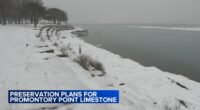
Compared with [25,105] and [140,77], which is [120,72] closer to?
[140,77]

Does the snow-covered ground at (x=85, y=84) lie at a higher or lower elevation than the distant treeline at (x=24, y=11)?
lower

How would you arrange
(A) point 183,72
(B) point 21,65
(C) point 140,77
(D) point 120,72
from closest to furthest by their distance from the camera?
(B) point 21,65 → (C) point 140,77 → (D) point 120,72 → (A) point 183,72

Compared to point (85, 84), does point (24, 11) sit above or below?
above

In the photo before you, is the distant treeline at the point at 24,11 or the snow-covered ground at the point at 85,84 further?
the distant treeline at the point at 24,11

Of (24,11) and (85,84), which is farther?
(24,11)

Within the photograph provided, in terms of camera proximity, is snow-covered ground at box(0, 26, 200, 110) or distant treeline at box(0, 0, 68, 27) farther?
distant treeline at box(0, 0, 68, 27)

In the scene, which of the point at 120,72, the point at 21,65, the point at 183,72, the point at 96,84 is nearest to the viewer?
the point at 96,84

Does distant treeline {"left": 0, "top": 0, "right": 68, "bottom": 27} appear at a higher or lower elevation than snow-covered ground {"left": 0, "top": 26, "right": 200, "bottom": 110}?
higher

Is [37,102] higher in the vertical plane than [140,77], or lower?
higher

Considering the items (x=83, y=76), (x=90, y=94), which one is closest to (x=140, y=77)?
(x=83, y=76)

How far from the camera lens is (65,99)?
4.78 m

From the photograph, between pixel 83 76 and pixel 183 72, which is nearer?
pixel 83 76

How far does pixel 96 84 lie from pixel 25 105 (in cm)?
230

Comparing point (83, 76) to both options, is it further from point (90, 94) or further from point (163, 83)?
point (163, 83)
